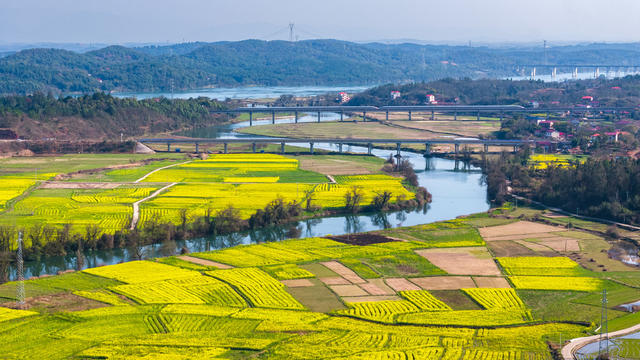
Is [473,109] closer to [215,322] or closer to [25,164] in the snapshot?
[25,164]

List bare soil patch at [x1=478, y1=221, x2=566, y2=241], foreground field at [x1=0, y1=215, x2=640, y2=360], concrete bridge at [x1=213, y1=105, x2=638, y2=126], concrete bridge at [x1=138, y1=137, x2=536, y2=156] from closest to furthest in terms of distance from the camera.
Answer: foreground field at [x1=0, y1=215, x2=640, y2=360] → bare soil patch at [x1=478, y1=221, x2=566, y2=241] → concrete bridge at [x1=138, y1=137, x2=536, y2=156] → concrete bridge at [x1=213, y1=105, x2=638, y2=126]

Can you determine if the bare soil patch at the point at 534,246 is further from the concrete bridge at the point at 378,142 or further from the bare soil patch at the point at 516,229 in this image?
the concrete bridge at the point at 378,142

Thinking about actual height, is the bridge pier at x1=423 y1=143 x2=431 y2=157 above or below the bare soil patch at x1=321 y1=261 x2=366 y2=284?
above

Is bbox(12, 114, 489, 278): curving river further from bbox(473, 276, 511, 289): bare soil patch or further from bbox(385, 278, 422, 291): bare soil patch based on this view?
bbox(473, 276, 511, 289): bare soil patch

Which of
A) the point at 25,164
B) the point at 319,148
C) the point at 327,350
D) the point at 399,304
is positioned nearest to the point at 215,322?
the point at 327,350

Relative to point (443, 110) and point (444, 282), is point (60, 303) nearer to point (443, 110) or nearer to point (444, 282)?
point (444, 282)

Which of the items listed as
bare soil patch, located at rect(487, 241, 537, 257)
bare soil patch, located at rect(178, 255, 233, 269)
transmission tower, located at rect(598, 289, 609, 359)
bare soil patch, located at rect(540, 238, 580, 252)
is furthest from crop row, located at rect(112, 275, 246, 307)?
bare soil patch, located at rect(540, 238, 580, 252)
